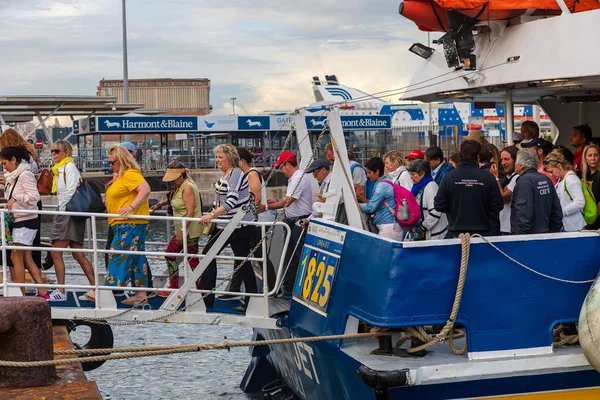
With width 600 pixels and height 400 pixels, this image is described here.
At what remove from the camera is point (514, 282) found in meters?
5.79

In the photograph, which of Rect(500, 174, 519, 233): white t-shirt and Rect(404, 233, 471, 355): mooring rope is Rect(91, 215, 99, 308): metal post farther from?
Rect(500, 174, 519, 233): white t-shirt

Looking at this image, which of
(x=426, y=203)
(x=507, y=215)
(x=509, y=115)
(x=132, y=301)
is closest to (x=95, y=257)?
(x=132, y=301)

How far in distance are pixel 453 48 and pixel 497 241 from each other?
3.22 meters

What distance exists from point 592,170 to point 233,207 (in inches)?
128

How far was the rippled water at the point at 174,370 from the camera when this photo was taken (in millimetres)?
10625

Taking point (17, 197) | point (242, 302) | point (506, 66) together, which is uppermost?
point (506, 66)

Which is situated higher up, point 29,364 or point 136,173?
point 136,173

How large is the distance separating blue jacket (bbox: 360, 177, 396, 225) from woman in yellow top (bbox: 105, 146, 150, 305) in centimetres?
220

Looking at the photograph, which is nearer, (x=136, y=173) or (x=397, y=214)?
(x=397, y=214)

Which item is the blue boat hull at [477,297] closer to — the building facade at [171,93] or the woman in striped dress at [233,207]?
the woman in striped dress at [233,207]

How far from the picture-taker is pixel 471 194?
6477 mm

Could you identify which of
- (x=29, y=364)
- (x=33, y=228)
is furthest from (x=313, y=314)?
(x=33, y=228)

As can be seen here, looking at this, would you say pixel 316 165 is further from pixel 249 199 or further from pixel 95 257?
pixel 95 257

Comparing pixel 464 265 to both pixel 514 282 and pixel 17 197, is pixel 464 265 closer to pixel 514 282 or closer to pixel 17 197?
pixel 514 282
